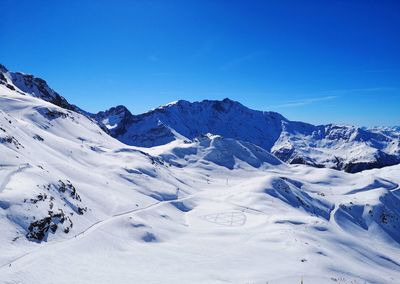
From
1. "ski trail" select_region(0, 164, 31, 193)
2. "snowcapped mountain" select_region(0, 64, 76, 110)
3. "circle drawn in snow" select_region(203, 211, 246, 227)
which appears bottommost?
"circle drawn in snow" select_region(203, 211, 246, 227)

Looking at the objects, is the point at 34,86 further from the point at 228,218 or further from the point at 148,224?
the point at 148,224

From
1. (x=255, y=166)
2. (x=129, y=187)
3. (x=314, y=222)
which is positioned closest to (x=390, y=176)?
(x=255, y=166)

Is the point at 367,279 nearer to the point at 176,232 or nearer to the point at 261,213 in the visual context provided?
the point at 176,232

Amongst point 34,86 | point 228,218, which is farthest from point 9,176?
point 34,86

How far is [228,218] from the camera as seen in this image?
6294 centimetres

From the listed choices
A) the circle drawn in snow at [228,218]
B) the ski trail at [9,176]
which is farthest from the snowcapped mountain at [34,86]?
the ski trail at [9,176]

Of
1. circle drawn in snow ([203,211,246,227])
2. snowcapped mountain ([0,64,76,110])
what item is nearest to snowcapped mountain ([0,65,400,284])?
circle drawn in snow ([203,211,246,227])

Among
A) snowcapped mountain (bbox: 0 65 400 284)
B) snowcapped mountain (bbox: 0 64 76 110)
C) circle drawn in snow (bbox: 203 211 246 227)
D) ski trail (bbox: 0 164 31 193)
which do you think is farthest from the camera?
snowcapped mountain (bbox: 0 64 76 110)

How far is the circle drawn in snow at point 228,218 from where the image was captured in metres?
59.1

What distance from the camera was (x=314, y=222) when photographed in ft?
211

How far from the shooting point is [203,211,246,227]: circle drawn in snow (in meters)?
59.1

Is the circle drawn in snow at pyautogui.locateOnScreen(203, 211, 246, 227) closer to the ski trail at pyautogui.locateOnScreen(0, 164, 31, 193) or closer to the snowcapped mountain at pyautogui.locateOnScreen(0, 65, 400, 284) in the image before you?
the snowcapped mountain at pyautogui.locateOnScreen(0, 65, 400, 284)

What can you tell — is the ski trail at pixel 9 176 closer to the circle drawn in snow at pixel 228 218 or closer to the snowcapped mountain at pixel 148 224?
the snowcapped mountain at pixel 148 224

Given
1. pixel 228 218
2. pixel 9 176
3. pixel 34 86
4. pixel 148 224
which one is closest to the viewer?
pixel 9 176
